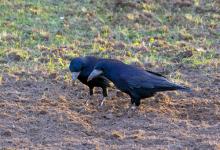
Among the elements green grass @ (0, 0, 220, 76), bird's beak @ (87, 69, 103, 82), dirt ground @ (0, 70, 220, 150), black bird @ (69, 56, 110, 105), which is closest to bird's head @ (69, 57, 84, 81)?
black bird @ (69, 56, 110, 105)

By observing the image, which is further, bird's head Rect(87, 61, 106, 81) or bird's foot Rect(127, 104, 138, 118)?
bird's head Rect(87, 61, 106, 81)

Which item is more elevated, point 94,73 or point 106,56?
point 94,73

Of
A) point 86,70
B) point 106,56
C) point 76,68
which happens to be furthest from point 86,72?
point 106,56

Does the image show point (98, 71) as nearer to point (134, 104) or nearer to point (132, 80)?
point (132, 80)

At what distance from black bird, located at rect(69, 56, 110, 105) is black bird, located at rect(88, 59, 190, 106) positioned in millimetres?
153

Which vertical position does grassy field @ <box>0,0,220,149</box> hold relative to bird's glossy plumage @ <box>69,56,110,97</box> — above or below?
below

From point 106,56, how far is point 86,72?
2.13 meters

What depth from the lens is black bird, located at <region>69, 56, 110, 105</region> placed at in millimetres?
7855

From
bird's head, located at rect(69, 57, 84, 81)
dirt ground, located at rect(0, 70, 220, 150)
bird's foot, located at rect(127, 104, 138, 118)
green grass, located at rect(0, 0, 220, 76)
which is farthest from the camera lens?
green grass, located at rect(0, 0, 220, 76)

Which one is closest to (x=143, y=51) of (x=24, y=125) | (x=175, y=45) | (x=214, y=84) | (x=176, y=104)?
(x=175, y=45)

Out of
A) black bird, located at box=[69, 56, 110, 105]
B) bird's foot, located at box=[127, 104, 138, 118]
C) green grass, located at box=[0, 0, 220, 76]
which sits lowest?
green grass, located at box=[0, 0, 220, 76]

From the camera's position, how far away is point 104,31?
11.3 metres

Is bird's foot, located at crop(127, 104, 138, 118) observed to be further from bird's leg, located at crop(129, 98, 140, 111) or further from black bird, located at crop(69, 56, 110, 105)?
black bird, located at crop(69, 56, 110, 105)

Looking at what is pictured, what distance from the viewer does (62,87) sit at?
8.50 meters
